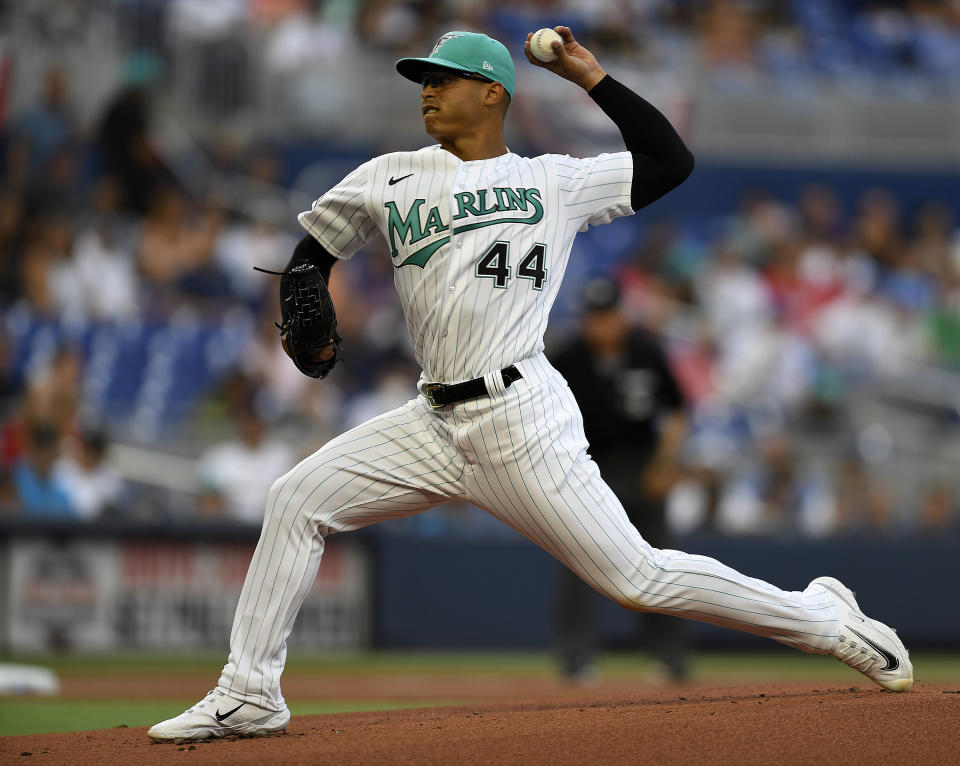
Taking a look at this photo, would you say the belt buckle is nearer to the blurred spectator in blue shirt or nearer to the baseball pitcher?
the baseball pitcher

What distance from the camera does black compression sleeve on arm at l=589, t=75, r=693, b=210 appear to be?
407cm

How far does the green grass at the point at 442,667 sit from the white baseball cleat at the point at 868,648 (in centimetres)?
239

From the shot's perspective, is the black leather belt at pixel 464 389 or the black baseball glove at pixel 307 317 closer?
the black leather belt at pixel 464 389

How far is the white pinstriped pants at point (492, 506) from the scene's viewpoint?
3.94 meters

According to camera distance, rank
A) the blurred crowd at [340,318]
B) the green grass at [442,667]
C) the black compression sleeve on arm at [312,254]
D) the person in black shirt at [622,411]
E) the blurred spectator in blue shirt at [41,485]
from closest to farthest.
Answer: the black compression sleeve on arm at [312,254], the green grass at [442,667], the person in black shirt at [622,411], the blurred spectator in blue shirt at [41,485], the blurred crowd at [340,318]

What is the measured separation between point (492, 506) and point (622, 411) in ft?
12.2

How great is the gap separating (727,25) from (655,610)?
12.2m

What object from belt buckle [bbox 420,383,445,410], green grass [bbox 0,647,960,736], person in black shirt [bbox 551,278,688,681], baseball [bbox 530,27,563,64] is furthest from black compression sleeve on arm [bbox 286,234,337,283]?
person in black shirt [bbox 551,278,688,681]

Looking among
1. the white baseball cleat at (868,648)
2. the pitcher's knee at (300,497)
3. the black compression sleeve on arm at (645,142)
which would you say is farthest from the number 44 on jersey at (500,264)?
the white baseball cleat at (868,648)

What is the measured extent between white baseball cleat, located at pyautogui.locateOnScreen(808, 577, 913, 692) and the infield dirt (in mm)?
69

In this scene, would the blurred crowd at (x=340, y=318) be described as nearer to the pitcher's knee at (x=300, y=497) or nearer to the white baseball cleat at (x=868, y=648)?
the pitcher's knee at (x=300, y=497)

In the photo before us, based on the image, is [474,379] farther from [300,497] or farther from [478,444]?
[300,497]

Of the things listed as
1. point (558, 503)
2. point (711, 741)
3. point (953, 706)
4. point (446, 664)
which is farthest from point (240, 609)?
point (446, 664)

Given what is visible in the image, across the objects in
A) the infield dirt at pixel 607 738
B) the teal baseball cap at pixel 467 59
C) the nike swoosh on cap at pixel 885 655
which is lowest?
the infield dirt at pixel 607 738
